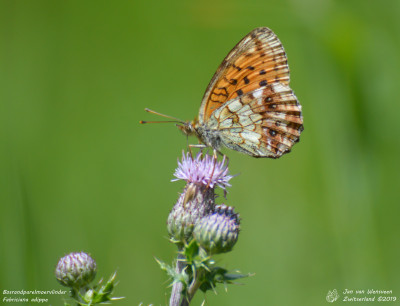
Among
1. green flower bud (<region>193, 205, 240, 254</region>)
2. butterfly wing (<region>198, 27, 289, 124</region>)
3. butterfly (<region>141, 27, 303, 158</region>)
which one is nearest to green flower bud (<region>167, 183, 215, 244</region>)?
green flower bud (<region>193, 205, 240, 254</region>)

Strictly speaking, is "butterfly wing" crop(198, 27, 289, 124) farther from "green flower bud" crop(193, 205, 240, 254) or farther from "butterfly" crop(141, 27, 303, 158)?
"green flower bud" crop(193, 205, 240, 254)

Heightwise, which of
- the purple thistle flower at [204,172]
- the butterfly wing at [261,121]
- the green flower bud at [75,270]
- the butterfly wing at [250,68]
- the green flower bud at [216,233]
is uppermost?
the butterfly wing at [250,68]

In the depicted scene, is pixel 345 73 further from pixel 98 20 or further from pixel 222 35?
pixel 98 20

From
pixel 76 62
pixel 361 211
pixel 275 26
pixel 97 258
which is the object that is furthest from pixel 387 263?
pixel 76 62

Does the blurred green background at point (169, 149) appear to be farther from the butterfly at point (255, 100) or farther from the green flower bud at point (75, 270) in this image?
the butterfly at point (255, 100)

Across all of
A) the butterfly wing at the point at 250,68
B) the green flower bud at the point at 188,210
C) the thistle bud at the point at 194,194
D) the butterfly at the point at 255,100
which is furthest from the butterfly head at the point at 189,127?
the green flower bud at the point at 188,210

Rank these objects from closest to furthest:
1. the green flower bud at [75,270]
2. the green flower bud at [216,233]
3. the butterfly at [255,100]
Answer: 1. the green flower bud at [216,233]
2. the green flower bud at [75,270]
3. the butterfly at [255,100]

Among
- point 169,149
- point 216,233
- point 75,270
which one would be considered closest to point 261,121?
point 216,233
